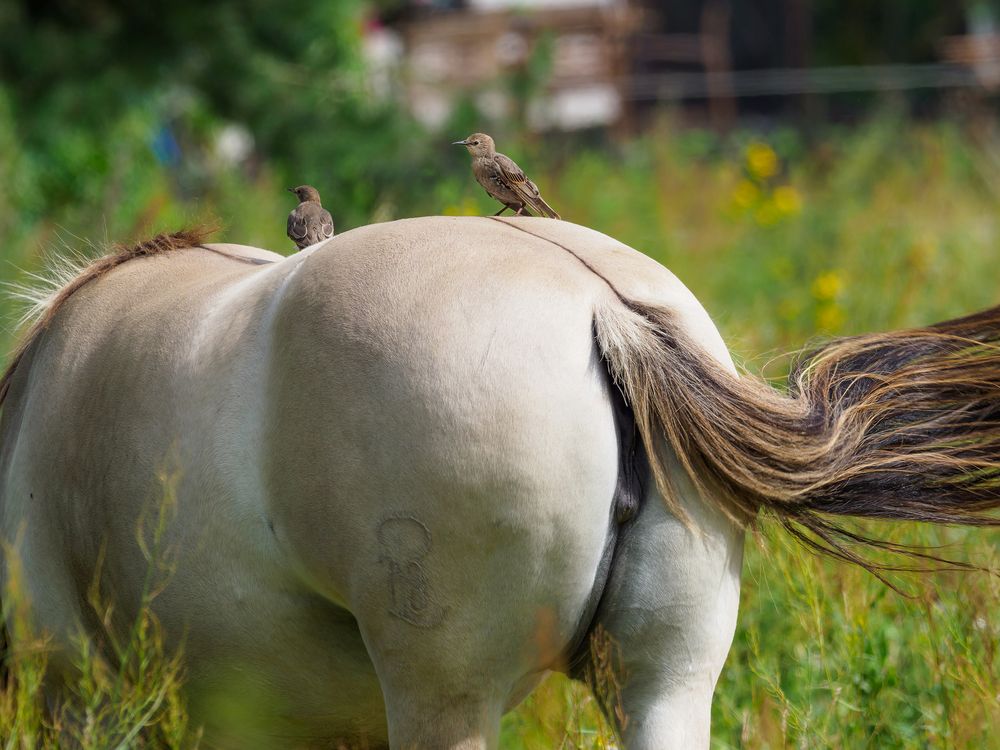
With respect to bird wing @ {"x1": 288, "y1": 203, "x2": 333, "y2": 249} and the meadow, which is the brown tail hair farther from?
bird wing @ {"x1": 288, "y1": 203, "x2": 333, "y2": 249}


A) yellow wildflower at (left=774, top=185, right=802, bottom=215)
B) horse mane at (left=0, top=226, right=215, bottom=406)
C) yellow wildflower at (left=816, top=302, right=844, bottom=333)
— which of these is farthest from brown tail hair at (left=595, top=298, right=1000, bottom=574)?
yellow wildflower at (left=774, top=185, right=802, bottom=215)

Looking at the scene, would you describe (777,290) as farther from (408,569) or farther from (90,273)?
(408,569)

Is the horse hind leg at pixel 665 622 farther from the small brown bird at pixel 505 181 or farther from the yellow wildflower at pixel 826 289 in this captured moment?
the yellow wildflower at pixel 826 289

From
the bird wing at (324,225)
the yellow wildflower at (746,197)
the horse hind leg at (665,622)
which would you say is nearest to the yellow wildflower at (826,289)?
the yellow wildflower at (746,197)

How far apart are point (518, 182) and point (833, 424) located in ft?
3.89

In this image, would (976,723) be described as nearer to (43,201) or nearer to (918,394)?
(918,394)

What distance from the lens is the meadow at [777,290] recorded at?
101 inches

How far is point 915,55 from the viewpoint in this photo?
27922 mm

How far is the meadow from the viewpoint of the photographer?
8.39ft

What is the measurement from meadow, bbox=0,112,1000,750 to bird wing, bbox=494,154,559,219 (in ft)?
2.02

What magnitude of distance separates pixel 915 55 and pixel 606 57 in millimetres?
14017

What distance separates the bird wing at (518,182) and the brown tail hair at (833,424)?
0.96 m

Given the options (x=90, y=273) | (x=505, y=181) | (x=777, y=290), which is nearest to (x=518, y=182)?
(x=505, y=181)

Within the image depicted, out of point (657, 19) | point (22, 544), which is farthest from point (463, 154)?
point (657, 19)
